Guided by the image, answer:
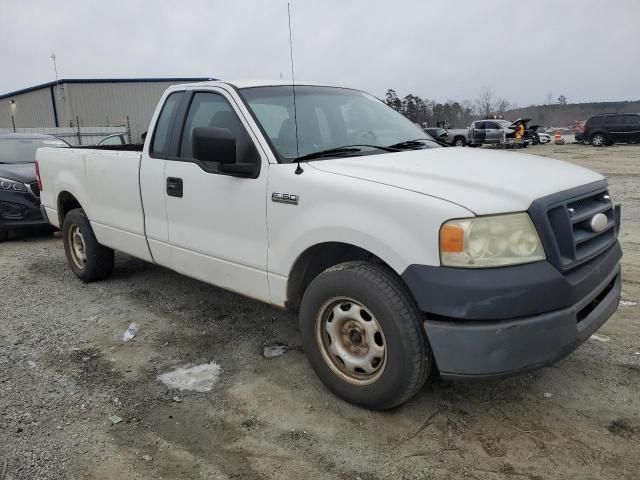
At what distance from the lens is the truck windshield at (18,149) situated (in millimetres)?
8891

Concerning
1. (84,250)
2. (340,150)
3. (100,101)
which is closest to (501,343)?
(340,150)

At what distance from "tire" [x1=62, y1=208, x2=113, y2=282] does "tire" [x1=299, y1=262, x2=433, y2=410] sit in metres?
3.15

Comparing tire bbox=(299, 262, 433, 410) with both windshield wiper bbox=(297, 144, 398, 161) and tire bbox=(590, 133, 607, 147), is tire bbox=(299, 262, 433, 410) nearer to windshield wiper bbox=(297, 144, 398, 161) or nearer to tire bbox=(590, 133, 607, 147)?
windshield wiper bbox=(297, 144, 398, 161)

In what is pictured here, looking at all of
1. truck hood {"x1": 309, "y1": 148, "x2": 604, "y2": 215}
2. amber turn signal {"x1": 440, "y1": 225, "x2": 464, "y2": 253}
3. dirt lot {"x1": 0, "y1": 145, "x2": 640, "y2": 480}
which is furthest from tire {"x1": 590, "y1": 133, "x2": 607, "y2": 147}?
amber turn signal {"x1": 440, "y1": 225, "x2": 464, "y2": 253}

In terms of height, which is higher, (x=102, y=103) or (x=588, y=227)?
(x=102, y=103)

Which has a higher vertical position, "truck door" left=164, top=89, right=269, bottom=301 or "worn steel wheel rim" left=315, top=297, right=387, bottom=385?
"truck door" left=164, top=89, right=269, bottom=301

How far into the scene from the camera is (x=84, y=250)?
5.61 m

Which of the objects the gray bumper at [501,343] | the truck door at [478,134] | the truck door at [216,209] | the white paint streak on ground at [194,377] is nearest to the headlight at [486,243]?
the gray bumper at [501,343]

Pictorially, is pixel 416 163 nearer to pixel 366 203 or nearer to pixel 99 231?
pixel 366 203

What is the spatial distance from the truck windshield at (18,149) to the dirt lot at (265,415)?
17.0ft

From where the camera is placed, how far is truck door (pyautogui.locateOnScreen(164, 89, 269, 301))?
351cm

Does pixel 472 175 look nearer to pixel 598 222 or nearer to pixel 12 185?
pixel 598 222

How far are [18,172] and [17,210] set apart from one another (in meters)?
0.66

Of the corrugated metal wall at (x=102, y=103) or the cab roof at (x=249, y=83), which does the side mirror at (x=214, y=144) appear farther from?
the corrugated metal wall at (x=102, y=103)
